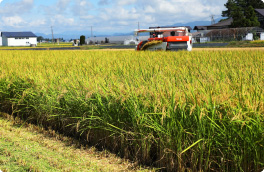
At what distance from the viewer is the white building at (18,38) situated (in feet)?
271

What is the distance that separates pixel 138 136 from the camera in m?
3.96

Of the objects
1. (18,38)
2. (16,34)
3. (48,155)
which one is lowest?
(48,155)

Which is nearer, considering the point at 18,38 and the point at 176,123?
the point at 176,123

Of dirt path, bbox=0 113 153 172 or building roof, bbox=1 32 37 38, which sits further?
building roof, bbox=1 32 37 38

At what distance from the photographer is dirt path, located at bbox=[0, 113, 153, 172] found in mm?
3885

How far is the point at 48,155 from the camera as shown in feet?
14.0

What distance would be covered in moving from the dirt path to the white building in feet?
278

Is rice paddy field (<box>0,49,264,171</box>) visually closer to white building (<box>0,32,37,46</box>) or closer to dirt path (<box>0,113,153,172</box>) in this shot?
dirt path (<box>0,113,153,172</box>)

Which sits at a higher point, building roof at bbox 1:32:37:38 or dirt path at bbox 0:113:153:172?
building roof at bbox 1:32:37:38

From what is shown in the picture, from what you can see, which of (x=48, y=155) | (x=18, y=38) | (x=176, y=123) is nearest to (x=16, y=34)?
(x=18, y=38)

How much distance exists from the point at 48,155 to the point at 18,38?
87.1 metres

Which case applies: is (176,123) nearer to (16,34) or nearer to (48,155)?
(48,155)

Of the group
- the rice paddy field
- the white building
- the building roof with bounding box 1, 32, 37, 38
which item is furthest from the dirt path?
the building roof with bounding box 1, 32, 37, 38

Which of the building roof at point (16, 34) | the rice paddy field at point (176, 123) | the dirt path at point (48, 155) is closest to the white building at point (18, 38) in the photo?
the building roof at point (16, 34)
